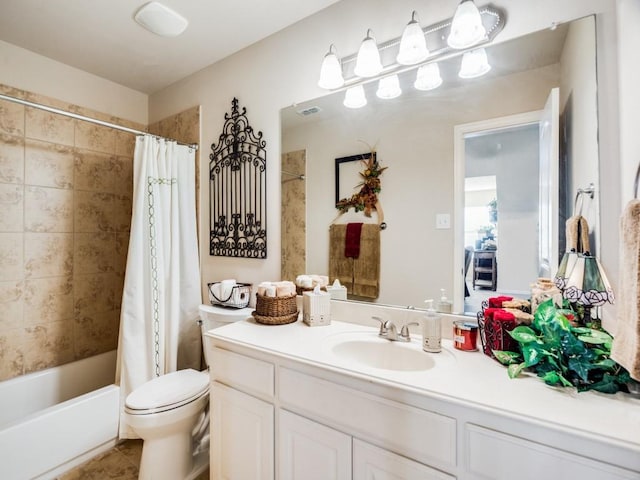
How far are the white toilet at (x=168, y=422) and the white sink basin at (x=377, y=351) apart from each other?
0.81 metres

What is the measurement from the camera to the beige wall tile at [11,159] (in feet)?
6.26

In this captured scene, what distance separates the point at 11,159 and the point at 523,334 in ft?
9.55

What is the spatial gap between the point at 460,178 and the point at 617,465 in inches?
38.9

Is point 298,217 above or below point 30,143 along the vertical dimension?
below

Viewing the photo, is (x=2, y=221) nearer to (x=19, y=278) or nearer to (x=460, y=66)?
(x=19, y=278)

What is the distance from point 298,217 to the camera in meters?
1.77

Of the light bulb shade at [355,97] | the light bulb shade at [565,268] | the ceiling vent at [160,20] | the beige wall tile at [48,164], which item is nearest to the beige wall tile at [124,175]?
the beige wall tile at [48,164]

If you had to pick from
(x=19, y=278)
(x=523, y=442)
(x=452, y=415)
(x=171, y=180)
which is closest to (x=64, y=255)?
(x=19, y=278)

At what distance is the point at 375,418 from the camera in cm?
94

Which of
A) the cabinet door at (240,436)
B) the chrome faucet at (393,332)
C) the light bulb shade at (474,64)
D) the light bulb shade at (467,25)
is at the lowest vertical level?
the cabinet door at (240,436)

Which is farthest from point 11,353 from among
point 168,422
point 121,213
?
point 168,422

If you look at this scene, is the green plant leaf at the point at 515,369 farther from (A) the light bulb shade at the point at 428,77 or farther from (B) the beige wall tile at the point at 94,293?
→ (B) the beige wall tile at the point at 94,293

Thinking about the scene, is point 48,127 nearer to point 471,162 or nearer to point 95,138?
point 95,138

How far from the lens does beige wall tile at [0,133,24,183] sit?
1909 mm
